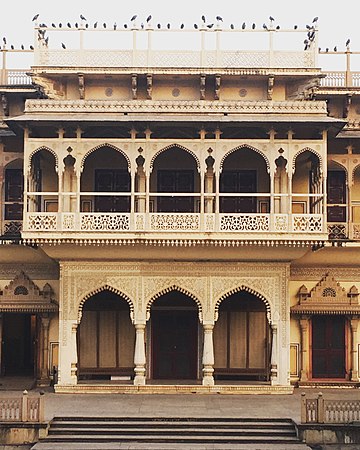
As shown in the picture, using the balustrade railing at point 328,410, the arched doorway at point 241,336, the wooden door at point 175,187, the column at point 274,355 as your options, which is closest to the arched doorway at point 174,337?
the arched doorway at point 241,336

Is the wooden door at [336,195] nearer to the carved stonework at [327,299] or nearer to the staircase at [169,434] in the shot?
the carved stonework at [327,299]

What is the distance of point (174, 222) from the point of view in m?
24.0

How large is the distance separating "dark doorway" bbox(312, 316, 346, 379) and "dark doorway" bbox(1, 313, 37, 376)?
31.6 feet

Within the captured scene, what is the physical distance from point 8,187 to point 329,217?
423 inches

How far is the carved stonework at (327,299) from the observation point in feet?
85.9

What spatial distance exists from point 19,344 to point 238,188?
9.76m

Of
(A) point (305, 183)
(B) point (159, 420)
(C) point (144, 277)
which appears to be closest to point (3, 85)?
(C) point (144, 277)

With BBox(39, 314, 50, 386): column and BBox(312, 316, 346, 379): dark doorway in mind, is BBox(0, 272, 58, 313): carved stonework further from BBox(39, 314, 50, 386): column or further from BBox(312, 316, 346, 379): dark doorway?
BBox(312, 316, 346, 379): dark doorway

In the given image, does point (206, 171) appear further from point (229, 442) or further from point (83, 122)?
point (229, 442)

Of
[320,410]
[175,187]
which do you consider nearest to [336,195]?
[175,187]

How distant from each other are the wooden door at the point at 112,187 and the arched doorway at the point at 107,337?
9.20 feet

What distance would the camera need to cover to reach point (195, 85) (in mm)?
27750

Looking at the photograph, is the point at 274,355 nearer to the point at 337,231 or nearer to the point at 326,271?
the point at 326,271

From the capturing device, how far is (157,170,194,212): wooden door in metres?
26.3
